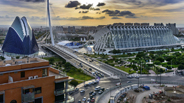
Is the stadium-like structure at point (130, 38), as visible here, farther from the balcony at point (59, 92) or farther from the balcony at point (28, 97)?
the balcony at point (28, 97)

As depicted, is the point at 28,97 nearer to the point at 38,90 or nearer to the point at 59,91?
the point at 38,90

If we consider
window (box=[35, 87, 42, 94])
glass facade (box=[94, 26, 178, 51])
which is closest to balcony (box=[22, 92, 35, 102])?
window (box=[35, 87, 42, 94])

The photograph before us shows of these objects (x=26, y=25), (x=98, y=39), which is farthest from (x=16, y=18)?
(x=98, y=39)

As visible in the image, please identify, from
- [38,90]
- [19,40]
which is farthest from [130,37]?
[38,90]

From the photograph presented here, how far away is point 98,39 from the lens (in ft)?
240

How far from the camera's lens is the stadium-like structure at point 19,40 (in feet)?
199

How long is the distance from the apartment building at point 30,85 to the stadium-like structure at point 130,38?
52.4m

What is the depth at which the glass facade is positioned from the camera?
225ft

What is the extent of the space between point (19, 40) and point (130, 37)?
45.5m

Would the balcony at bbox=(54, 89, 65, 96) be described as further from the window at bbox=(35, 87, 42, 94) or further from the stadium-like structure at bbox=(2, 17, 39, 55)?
the stadium-like structure at bbox=(2, 17, 39, 55)

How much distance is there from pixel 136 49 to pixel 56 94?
61623 millimetres

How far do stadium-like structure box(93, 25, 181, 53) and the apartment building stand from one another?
172ft

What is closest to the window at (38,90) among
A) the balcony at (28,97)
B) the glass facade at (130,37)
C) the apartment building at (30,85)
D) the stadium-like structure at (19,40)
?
the apartment building at (30,85)

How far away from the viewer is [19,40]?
60312 mm
